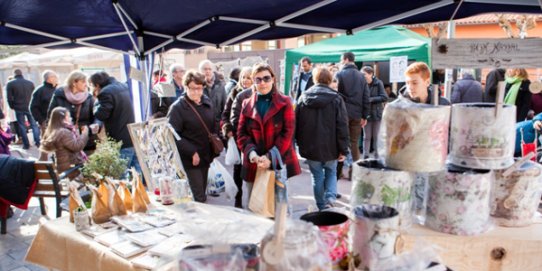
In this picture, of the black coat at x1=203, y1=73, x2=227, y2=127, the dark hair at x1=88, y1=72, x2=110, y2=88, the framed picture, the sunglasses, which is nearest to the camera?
the framed picture

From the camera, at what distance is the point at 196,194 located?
3602mm

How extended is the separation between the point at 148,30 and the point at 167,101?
1299mm

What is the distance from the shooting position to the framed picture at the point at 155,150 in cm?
296

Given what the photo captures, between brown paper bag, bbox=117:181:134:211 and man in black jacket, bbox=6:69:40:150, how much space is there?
675 centimetres

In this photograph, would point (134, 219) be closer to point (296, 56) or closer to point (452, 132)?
point (452, 132)

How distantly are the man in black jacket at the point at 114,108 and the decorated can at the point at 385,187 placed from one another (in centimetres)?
324

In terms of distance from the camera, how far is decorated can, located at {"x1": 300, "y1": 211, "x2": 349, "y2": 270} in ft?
3.93

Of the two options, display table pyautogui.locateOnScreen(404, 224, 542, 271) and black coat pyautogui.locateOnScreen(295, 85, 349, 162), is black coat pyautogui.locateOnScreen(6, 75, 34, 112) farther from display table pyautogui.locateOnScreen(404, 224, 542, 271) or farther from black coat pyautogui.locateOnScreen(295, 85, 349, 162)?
display table pyautogui.locateOnScreen(404, 224, 542, 271)

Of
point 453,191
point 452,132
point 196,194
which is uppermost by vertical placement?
point 452,132

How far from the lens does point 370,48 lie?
7.06 meters

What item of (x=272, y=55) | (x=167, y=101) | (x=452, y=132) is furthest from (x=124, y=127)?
(x=272, y=55)

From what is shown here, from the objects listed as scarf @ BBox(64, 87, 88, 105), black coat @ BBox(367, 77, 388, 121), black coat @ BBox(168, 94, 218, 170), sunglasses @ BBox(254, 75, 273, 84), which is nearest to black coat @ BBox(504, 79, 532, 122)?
black coat @ BBox(367, 77, 388, 121)

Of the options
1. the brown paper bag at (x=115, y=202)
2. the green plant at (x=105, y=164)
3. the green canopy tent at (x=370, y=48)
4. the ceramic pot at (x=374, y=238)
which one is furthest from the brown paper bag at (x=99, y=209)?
the green canopy tent at (x=370, y=48)

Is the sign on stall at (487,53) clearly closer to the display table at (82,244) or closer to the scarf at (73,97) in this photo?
the display table at (82,244)
